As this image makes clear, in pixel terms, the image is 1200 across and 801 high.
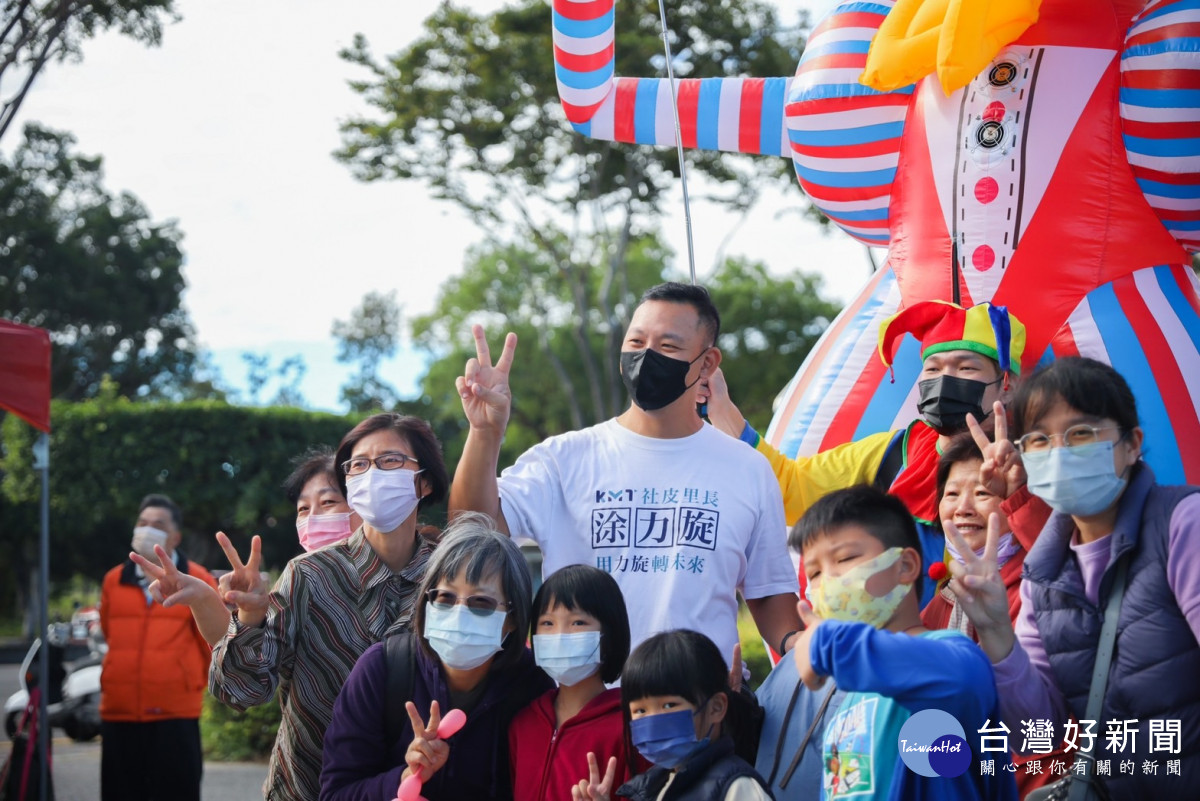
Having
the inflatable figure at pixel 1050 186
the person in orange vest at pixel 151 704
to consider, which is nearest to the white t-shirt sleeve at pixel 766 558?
the inflatable figure at pixel 1050 186

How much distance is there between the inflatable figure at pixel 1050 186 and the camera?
4043 millimetres

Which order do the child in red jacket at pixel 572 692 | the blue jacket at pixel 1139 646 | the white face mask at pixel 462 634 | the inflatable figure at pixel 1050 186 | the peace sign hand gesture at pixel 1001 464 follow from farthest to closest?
the inflatable figure at pixel 1050 186
the peace sign hand gesture at pixel 1001 464
the white face mask at pixel 462 634
the child in red jacket at pixel 572 692
the blue jacket at pixel 1139 646

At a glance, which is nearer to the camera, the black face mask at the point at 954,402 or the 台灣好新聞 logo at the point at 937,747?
the 台灣好新聞 logo at the point at 937,747

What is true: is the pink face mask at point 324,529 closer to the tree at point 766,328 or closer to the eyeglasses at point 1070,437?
the eyeglasses at point 1070,437

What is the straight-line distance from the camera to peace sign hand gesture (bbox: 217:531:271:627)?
3.02 metres

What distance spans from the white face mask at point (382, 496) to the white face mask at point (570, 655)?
2.44 feet

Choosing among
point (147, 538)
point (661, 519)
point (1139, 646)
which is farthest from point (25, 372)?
point (1139, 646)

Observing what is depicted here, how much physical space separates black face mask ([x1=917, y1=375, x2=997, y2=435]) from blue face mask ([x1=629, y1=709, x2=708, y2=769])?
5.05 feet

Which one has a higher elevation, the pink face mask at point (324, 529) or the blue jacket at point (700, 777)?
the pink face mask at point (324, 529)

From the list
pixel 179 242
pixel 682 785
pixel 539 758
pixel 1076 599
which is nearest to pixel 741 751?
pixel 682 785

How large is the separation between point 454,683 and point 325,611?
0.54m

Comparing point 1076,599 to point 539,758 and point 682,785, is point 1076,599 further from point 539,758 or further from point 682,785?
point 539,758

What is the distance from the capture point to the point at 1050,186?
4180mm

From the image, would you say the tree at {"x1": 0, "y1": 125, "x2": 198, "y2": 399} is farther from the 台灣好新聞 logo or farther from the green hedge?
the 台灣好新聞 logo
